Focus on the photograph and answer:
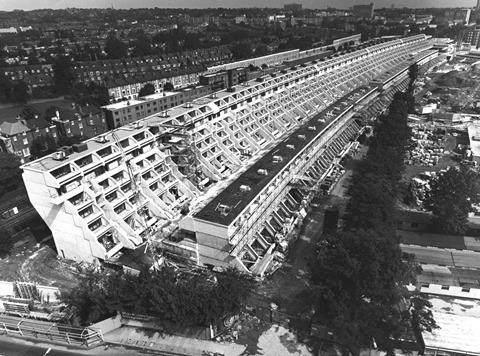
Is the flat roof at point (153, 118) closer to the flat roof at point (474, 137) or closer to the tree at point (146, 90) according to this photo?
the tree at point (146, 90)

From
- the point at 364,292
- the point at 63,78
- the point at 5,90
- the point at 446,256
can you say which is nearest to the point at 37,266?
the point at 364,292

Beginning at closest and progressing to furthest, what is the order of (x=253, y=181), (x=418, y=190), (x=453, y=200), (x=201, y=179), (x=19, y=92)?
(x=453, y=200) < (x=253, y=181) < (x=418, y=190) < (x=201, y=179) < (x=19, y=92)

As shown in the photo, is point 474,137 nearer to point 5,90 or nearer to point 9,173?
point 9,173

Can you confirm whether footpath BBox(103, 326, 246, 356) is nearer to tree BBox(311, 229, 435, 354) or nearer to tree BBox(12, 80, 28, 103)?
tree BBox(311, 229, 435, 354)

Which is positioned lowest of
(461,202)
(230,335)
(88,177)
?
(230,335)

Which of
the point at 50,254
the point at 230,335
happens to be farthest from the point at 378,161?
the point at 50,254

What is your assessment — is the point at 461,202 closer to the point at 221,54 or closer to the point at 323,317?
the point at 323,317
